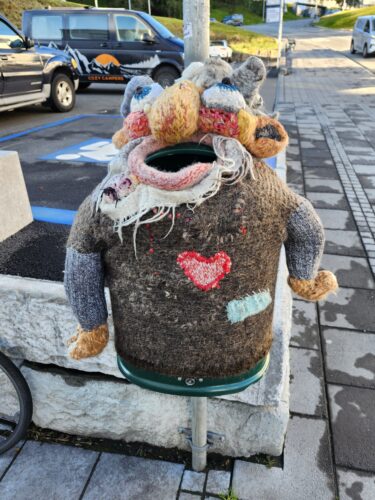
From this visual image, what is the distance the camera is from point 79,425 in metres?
2.49

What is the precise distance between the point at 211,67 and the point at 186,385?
1007mm

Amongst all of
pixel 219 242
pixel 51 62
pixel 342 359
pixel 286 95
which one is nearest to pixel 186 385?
pixel 219 242

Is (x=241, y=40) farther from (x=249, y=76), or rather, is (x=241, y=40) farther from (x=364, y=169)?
(x=249, y=76)

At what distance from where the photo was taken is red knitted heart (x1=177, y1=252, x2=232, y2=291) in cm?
125

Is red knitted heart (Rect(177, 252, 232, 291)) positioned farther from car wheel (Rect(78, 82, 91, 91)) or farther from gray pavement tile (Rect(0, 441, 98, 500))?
car wheel (Rect(78, 82, 91, 91))

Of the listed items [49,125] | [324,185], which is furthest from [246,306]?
[49,125]

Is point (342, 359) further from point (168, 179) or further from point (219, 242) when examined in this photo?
point (168, 179)

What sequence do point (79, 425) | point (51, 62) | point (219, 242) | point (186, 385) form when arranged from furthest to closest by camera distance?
point (51, 62) → point (79, 425) → point (186, 385) → point (219, 242)

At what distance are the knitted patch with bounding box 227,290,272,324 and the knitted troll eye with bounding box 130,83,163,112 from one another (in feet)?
2.09

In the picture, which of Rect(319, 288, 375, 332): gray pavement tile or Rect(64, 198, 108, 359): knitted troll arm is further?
Rect(319, 288, 375, 332): gray pavement tile

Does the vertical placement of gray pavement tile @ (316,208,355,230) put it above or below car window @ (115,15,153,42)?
below

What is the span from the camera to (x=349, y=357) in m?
2.97

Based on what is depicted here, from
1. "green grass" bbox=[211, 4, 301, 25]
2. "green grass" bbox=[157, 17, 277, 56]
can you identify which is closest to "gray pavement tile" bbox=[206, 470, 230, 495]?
"green grass" bbox=[157, 17, 277, 56]

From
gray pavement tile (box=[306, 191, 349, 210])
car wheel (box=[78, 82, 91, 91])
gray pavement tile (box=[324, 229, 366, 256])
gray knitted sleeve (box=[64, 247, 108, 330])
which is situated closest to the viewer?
gray knitted sleeve (box=[64, 247, 108, 330])
